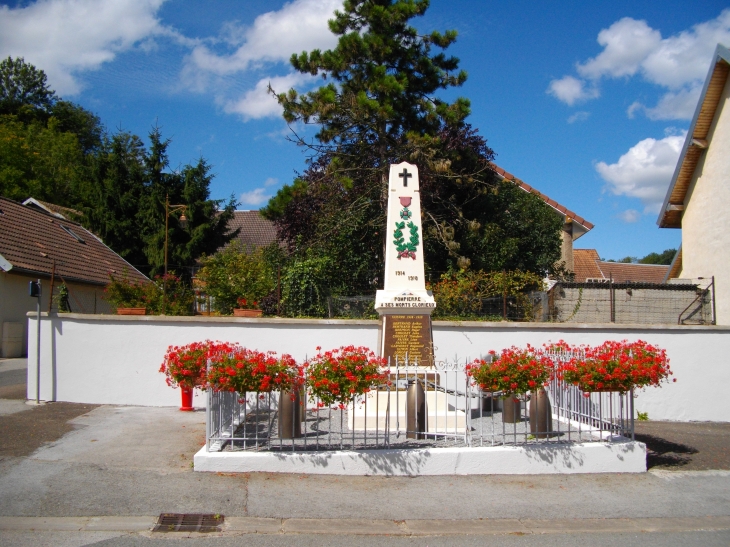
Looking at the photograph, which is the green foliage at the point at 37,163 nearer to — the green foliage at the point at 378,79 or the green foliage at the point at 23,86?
the green foliage at the point at 23,86

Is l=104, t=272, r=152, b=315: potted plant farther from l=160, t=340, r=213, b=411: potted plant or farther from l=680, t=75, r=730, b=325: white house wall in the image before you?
l=680, t=75, r=730, b=325: white house wall

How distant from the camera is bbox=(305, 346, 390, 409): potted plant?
24.4 ft

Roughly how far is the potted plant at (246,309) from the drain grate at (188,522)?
23.8 ft

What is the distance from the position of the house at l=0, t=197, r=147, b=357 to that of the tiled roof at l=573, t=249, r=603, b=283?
78.1 ft

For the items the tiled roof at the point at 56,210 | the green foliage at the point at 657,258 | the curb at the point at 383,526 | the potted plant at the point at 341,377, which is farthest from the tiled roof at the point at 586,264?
the green foliage at the point at 657,258

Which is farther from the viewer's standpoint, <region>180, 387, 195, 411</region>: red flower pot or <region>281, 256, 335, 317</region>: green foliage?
<region>281, 256, 335, 317</region>: green foliage

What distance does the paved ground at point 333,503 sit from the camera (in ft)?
19.7

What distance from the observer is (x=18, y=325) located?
60.4 ft

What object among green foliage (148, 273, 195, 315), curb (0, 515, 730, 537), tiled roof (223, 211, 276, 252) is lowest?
curb (0, 515, 730, 537)

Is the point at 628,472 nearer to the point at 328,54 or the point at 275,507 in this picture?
the point at 275,507

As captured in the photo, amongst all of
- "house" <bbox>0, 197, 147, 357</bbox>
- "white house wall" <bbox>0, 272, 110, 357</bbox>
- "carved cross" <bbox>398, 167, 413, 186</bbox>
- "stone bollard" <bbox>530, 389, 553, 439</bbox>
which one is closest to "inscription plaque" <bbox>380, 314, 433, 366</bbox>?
"stone bollard" <bbox>530, 389, 553, 439</bbox>

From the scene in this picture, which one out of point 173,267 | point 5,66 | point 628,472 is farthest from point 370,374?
point 5,66

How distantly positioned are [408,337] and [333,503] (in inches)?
168

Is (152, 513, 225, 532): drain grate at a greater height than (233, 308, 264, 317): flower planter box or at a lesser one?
lesser
